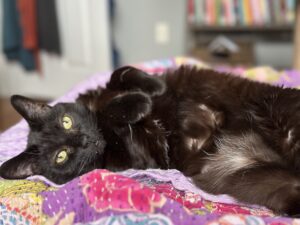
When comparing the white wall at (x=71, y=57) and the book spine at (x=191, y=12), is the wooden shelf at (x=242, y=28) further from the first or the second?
the white wall at (x=71, y=57)

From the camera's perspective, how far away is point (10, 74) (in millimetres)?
3578

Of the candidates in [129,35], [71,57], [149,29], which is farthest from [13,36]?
[149,29]

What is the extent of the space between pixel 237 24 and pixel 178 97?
169cm

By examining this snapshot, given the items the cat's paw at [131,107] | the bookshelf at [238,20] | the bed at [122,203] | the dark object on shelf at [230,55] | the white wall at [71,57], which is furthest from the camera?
the white wall at [71,57]

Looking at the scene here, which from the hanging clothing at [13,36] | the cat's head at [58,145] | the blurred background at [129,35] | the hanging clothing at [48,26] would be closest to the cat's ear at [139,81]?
the cat's head at [58,145]

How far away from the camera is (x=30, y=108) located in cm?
125

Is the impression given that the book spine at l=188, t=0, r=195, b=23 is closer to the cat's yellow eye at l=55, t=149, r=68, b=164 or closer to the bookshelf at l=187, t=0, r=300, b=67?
the bookshelf at l=187, t=0, r=300, b=67

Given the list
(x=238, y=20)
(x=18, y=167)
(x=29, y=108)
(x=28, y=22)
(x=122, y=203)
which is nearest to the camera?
(x=122, y=203)

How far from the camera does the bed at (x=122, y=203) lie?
2.74 ft

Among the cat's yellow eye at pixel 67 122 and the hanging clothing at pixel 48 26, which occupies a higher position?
the hanging clothing at pixel 48 26

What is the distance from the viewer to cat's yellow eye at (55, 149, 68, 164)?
117cm

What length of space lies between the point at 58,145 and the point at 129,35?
222 centimetres

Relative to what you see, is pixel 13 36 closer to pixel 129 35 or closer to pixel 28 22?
pixel 28 22

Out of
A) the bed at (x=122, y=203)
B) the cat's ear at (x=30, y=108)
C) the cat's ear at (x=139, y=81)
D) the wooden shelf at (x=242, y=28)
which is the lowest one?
the bed at (x=122, y=203)
